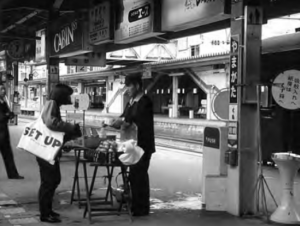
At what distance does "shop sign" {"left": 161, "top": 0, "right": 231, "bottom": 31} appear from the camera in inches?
257

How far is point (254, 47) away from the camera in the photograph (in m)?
6.44

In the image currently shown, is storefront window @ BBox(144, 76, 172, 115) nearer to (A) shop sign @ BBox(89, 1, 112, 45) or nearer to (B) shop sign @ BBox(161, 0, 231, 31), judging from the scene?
(A) shop sign @ BBox(89, 1, 112, 45)

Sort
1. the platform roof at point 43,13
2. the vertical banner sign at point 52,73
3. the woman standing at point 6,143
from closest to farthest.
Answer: the platform roof at point 43,13 → the woman standing at point 6,143 → the vertical banner sign at point 52,73

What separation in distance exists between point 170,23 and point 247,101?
2.14m

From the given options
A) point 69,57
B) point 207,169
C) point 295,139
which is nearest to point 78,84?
point 69,57

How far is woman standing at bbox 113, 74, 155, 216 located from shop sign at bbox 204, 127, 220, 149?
3.44 feet

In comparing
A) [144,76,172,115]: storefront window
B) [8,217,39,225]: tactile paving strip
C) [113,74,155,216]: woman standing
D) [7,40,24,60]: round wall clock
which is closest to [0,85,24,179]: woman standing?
[8,217,39,225]: tactile paving strip

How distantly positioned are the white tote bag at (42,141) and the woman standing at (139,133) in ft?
2.72

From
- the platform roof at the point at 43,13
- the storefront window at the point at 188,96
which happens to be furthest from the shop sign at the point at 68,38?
the storefront window at the point at 188,96

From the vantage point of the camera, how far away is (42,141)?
19.7 ft

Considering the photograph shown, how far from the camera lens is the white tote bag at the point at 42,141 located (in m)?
5.97

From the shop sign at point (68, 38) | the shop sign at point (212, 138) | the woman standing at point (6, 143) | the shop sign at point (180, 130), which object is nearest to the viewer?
the shop sign at point (212, 138)

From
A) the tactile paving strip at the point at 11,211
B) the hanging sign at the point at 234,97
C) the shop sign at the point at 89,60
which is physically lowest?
the tactile paving strip at the point at 11,211

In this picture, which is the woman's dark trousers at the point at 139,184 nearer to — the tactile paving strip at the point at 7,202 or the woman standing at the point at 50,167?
the woman standing at the point at 50,167
